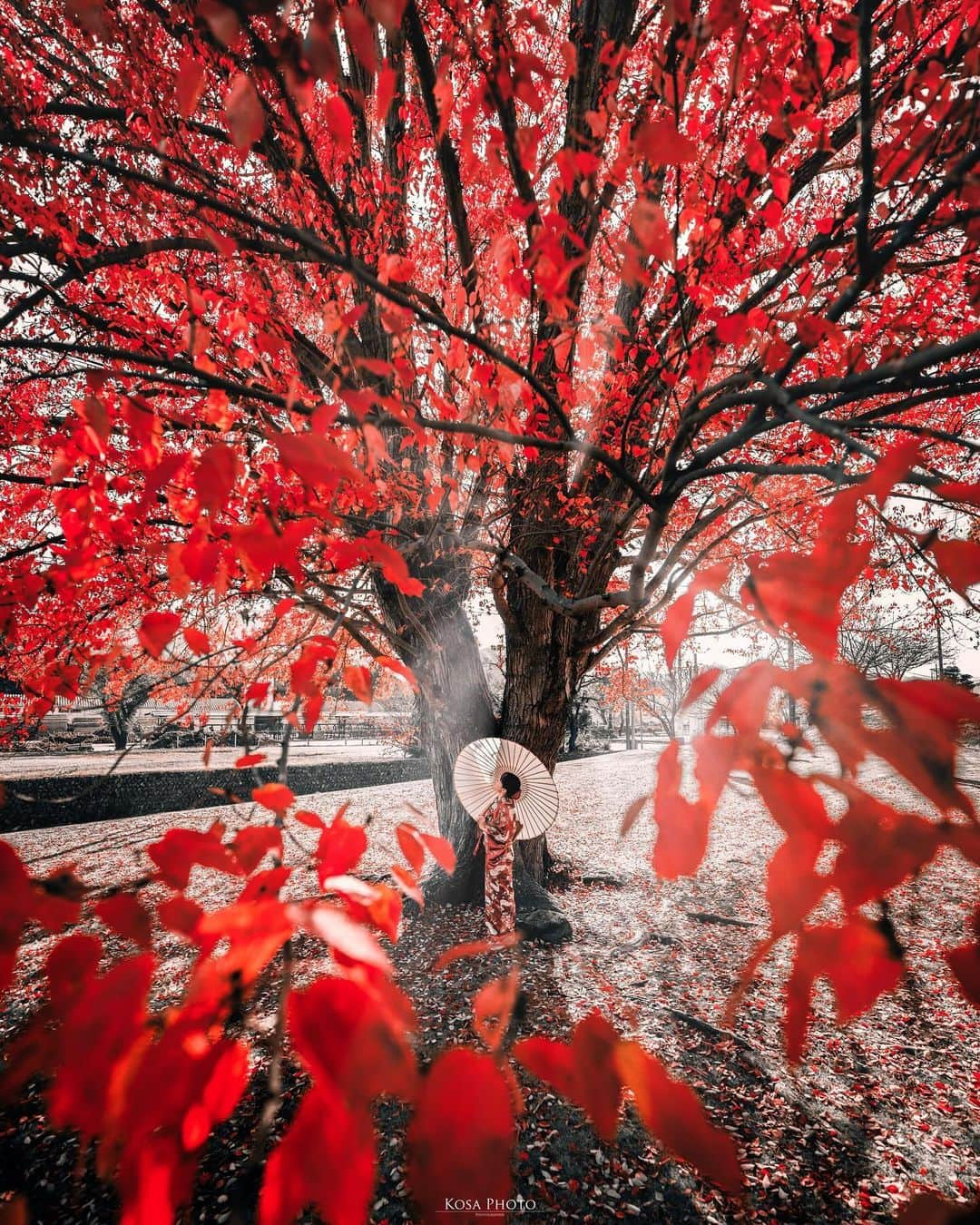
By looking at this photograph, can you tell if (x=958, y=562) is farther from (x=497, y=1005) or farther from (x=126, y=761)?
(x=126, y=761)

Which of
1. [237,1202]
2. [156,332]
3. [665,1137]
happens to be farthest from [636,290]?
[237,1202]

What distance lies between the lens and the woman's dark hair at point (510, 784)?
16.5ft

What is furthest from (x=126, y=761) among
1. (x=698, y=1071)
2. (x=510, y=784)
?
(x=698, y=1071)

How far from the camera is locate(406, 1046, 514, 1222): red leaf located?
3.16 feet

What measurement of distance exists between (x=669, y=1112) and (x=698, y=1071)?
3.04 meters

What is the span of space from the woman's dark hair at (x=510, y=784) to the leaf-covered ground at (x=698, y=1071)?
150cm

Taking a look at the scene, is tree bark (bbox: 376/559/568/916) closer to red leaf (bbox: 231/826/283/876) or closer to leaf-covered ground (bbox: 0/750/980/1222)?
leaf-covered ground (bbox: 0/750/980/1222)

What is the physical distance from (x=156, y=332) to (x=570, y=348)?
13.5ft

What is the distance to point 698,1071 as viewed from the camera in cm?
354

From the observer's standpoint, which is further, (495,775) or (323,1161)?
(495,775)

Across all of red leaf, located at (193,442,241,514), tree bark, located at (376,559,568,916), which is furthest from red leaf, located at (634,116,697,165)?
tree bark, located at (376,559,568,916)

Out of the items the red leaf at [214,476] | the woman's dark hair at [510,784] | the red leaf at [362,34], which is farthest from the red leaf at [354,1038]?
the woman's dark hair at [510,784]

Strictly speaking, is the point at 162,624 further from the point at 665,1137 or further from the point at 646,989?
the point at 646,989

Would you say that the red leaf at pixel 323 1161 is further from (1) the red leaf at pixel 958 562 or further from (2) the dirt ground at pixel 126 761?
(2) the dirt ground at pixel 126 761
